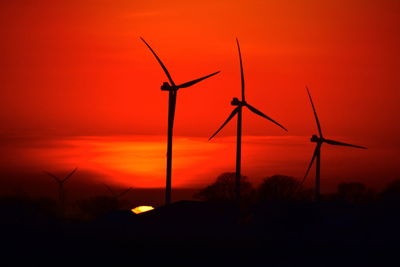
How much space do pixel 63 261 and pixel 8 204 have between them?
67.5 metres

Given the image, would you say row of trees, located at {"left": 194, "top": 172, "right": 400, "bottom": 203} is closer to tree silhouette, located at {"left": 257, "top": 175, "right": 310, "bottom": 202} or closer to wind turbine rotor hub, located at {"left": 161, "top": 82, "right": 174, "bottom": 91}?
tree silhouette, located at {"left": 257, "top": 175, "right": 310, "bottom": 202}

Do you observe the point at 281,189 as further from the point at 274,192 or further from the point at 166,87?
the point at 166,87

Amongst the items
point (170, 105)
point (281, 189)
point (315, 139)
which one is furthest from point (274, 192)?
point (170, 105)

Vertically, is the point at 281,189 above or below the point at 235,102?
below

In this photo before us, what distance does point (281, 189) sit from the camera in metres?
165

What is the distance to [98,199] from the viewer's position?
176 m

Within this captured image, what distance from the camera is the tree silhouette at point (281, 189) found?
16025 centimetres

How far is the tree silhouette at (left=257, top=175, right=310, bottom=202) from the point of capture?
526ft

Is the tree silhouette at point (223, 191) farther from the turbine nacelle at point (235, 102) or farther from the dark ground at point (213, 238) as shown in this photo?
the turbine nacelle at point (235, 102)

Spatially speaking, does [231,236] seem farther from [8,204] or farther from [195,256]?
[8,204]

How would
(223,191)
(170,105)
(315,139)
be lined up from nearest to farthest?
(170,105), (315,139), (223,191)

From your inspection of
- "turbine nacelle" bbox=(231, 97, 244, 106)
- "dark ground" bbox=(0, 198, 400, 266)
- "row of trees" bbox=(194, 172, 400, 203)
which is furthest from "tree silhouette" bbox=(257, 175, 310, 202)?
"turbine nacelle" bbox=(231, 97, 244, 106)

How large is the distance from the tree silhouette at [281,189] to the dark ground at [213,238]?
44950mm

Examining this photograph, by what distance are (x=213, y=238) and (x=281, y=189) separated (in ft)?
258
